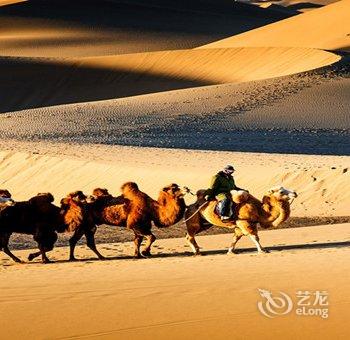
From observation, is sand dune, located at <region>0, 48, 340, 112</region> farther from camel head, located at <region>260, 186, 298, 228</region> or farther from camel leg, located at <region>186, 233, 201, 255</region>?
camel head, located at <region>260, 186, 298, 228</region>

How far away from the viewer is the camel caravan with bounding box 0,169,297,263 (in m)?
14.4

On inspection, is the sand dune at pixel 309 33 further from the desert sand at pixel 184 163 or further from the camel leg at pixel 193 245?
the camel leg at pixel 193 245

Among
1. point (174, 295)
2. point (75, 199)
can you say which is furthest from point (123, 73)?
point (174, 295)

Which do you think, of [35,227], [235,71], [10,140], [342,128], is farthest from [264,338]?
[235,71]

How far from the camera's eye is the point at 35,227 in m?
14.7

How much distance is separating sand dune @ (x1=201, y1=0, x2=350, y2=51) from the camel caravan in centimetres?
4404

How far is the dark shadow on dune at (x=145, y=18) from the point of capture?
88062 mm

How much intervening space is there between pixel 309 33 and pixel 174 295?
57.3 meters

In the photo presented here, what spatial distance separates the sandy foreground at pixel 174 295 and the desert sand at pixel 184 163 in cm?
2

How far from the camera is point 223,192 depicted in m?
14.5

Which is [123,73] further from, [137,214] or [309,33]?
[137,214]

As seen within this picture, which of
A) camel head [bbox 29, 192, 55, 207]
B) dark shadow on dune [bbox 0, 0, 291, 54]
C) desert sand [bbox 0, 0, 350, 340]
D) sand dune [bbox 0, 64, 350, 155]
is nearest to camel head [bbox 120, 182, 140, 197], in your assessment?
desert sand [bbox 0, 0, 350, 340]

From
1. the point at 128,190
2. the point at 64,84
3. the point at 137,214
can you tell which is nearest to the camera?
the point at 137,214

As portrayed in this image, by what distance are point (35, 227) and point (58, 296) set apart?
401cm
